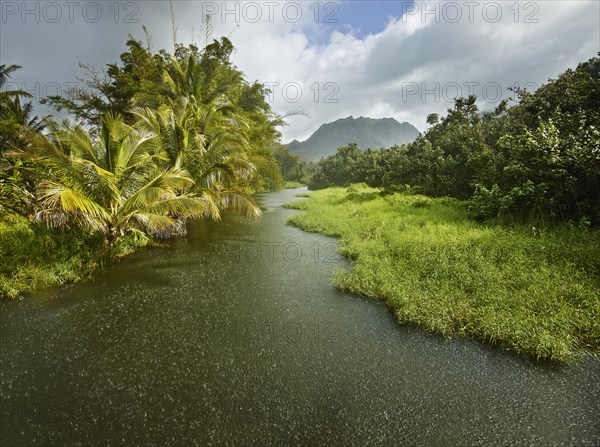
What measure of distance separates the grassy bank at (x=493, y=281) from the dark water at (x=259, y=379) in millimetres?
414

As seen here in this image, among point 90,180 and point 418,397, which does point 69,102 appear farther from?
point 418,397

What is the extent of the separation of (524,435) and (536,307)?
2690 millimetres

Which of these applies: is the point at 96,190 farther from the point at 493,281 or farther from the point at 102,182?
the point at 493,281

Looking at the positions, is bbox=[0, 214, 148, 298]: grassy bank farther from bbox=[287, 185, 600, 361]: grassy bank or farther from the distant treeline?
the distant treeline

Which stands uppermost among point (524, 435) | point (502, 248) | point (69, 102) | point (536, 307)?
point (69, 102)

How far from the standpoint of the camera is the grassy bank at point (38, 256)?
555 cm

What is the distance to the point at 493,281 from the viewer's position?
5426mm

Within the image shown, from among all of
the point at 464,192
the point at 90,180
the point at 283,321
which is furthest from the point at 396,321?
the point at 464,192

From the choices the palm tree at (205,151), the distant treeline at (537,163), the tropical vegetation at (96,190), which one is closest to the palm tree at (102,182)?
the tropical vegetation at (96,190)

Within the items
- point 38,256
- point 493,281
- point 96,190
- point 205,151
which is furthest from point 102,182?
point 493,281

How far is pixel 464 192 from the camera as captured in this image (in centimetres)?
1606

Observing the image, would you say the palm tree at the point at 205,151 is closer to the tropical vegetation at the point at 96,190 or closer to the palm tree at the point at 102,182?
the tropical vegetation at the point at 96,190

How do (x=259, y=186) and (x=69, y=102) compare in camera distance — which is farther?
(x=259, y=186)

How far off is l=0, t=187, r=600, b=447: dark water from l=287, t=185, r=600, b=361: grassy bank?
0.41 metres
